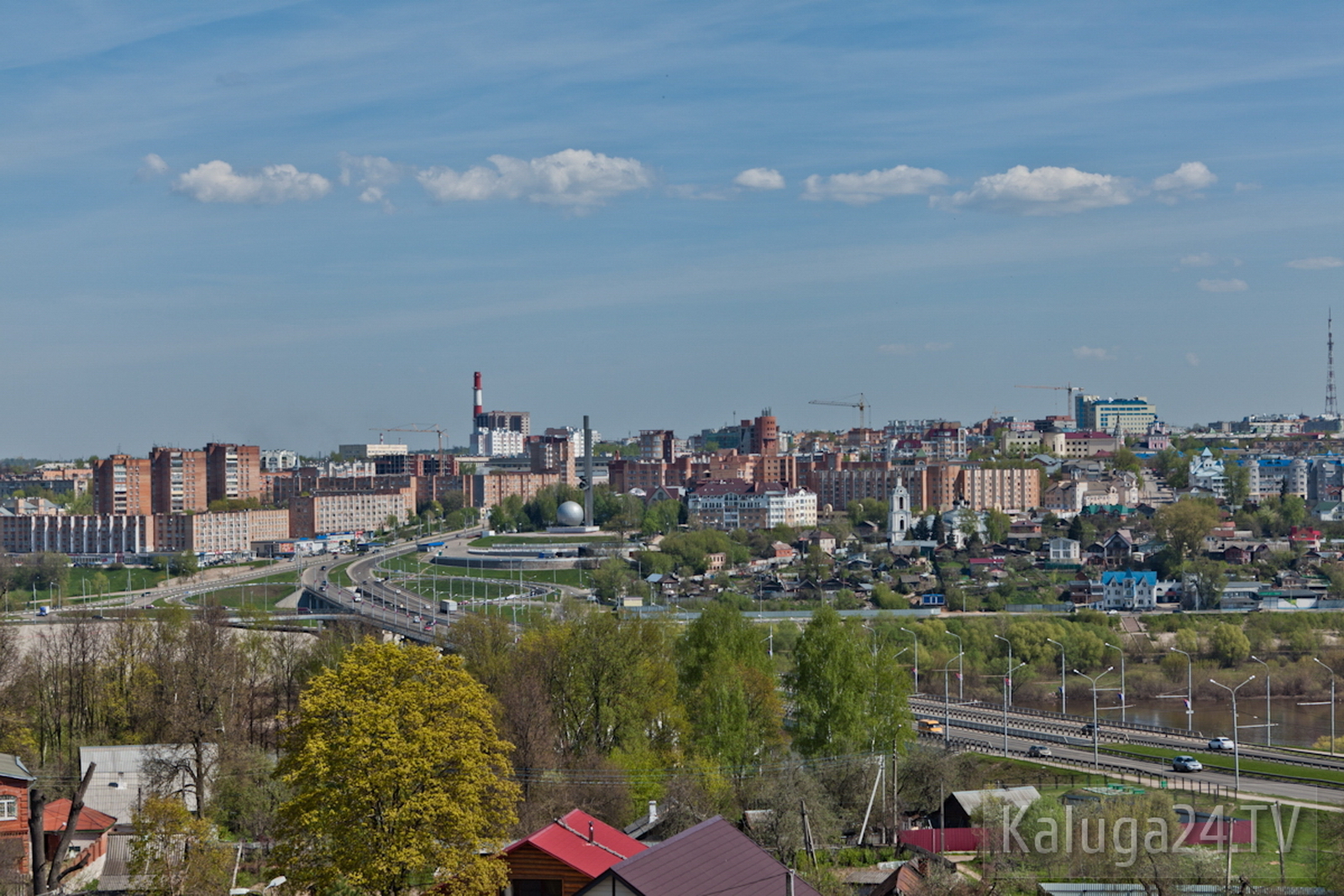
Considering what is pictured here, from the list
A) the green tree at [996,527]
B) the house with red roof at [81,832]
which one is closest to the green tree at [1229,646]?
the green tree at [996,527]

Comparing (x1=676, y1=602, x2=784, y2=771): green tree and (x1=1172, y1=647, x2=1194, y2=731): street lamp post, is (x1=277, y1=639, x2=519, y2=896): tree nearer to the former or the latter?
(x1=676, y1=602, x2=784, y2=771): green tree

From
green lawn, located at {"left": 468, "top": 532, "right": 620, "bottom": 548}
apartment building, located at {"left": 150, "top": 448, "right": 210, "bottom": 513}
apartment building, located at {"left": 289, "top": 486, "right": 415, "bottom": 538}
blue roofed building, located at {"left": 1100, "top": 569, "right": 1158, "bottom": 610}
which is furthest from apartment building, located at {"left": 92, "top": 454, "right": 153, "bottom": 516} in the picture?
blue roofed building, located at {"left": 1100, "top": 569, "right": 1158, "bottom": 610}

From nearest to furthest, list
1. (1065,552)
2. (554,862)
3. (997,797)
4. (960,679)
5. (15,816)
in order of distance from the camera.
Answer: (554,862) < (15,816) < (997,797) < (960,679) < (1065,552)

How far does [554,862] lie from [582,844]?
63 cm

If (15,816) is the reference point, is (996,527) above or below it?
above

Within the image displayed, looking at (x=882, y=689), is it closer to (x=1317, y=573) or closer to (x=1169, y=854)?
(x=1169, y=854)

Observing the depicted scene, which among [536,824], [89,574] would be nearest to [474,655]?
[536,824]

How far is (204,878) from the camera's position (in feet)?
49.6

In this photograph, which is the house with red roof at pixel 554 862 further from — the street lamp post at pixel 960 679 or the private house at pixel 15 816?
the street lamp post at pixel 960 679

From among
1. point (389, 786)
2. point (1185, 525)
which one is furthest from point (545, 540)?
point (389, 786)

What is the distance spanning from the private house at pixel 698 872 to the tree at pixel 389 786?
1256 mm

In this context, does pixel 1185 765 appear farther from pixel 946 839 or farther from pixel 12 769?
pixel 12 769

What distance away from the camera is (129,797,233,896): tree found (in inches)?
590

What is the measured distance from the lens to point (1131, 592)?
6588 centimetres
